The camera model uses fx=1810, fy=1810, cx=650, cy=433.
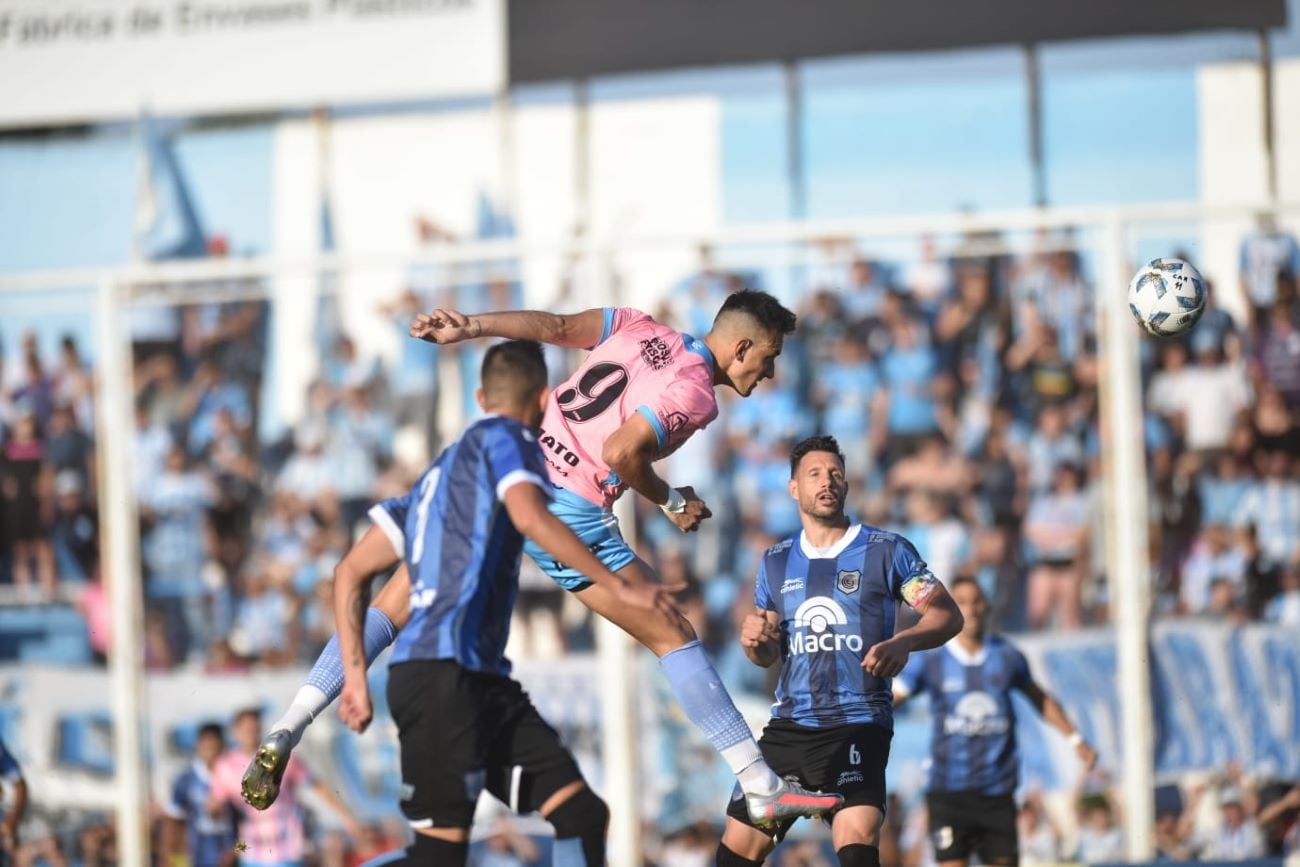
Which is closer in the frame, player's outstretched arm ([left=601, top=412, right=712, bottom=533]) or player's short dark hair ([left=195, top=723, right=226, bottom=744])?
player's outstretched arm ([left=601, top=412, right=712, bottom=533])

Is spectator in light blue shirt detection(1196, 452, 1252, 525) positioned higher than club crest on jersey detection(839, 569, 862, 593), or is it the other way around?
spectator in light blue shirt detection(1196, 452, 1252, 525)

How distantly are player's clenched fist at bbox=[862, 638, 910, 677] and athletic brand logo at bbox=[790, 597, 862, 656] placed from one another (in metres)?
0.42

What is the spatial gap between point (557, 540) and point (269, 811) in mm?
7107

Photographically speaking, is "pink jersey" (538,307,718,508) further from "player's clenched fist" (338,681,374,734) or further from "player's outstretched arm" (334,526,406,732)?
"player's clenched fist" (338,681,374,734)

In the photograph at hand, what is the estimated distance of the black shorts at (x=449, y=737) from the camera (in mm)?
6289

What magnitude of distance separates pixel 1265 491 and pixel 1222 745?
1.84 m

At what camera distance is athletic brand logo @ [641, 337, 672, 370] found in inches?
294

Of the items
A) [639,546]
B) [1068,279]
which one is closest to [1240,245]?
[1068,279]

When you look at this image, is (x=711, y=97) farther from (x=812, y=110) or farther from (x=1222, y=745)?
(x=1222, y=745)

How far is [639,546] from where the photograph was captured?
12898 mm

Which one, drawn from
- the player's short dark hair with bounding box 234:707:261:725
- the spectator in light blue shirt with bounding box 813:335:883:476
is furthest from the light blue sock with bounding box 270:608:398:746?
the spectator in light blue shirt with bounding box 813:335:883:476

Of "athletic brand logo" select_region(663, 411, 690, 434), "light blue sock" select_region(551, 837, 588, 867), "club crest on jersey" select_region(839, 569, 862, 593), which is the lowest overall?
"light blue sock" select_region(551, 837, 588, 867)

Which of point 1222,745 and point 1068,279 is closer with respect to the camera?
point 1222,745

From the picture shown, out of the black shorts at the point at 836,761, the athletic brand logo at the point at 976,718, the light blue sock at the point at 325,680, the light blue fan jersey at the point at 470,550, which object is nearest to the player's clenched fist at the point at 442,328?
the light blue fan jersey at the point at 470,550
